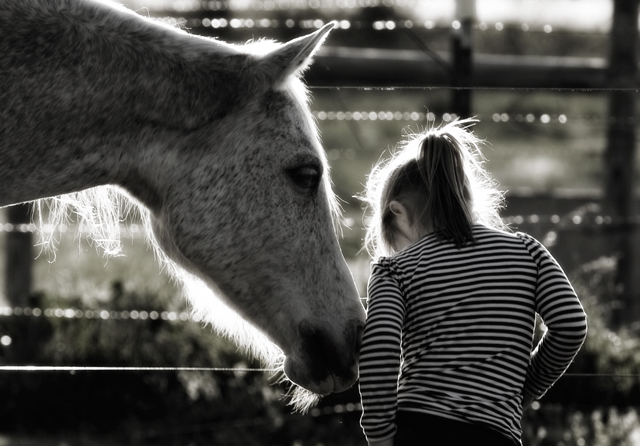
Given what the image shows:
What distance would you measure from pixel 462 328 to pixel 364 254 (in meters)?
4.22

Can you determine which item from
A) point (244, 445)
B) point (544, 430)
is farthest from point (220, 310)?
point (544, 430)

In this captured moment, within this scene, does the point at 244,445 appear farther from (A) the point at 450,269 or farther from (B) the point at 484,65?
(B) the point at 484,65

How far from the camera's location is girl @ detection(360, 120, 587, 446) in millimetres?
1816

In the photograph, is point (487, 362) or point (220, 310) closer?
point (487, 362)

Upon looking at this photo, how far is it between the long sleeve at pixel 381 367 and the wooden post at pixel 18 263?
421cm

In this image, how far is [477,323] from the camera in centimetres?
187

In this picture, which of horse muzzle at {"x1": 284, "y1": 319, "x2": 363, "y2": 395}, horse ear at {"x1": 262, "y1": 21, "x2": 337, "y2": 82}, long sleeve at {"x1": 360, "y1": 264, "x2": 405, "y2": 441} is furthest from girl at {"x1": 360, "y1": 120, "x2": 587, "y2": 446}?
horse ear at {"x1": 262, "y1": 21, "x2": 337, "y2": 82}

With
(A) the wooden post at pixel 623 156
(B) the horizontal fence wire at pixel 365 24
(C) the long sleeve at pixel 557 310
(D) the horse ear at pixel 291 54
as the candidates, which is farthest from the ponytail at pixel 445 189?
(A) the wooden post at pixel 623 156

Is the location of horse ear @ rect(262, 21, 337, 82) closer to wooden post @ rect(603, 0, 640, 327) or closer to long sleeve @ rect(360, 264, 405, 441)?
long sleeve @ rect(360, 264, 405, 441)

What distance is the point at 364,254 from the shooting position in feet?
19.9

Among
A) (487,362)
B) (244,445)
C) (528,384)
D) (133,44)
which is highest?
(133,44)

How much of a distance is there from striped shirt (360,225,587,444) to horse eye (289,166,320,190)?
0.41m

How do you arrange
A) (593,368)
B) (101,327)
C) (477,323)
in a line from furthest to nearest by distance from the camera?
(101,327), (593,368), (477,323)

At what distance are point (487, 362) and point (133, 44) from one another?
1.36 meters
